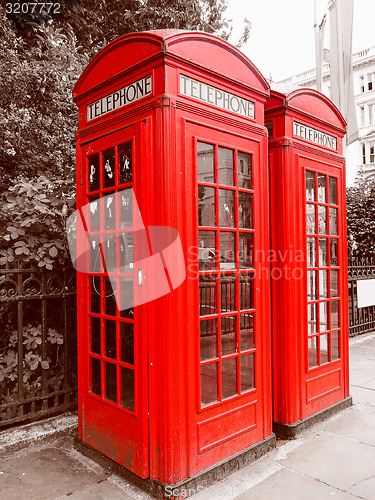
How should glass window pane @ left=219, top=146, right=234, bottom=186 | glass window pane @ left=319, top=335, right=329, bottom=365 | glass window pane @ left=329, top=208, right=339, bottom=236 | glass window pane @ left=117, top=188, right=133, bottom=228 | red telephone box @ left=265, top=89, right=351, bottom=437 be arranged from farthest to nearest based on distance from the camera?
glass window pane @ left=329, top=208, right=339, bottom=236 < glass window pane @ left=319, top=335, right=329, bottom=365 < red telephone box @ left=265, top=89, right=351, bottom=437 < glass window pane @ left=219, top=146, right=234, bottom=186 < glass window pane @ left=117, top=188, right=133, bottom=228

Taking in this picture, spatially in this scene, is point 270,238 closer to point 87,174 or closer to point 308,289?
point 308,289

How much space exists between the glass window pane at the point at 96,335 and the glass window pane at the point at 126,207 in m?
0.81

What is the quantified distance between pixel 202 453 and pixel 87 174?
2.15 metres

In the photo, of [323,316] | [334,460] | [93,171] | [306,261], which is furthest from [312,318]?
[93,171]

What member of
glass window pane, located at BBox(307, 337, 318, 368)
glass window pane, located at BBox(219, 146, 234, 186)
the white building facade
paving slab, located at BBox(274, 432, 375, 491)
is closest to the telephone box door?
glass window pane, located at BBox(219, 146, 234, 186)

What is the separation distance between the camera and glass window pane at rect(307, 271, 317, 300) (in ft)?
12.1

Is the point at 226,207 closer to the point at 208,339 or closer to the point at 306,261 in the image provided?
the point at 208,339

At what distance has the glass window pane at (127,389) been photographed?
9.04ft

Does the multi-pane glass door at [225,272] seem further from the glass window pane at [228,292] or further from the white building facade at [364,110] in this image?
the white building facade at [364,110]

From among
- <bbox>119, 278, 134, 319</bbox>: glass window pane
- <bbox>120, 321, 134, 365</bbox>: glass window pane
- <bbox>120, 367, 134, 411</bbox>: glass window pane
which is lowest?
<bbox>120, 367, 134, 411</bbox>: glass window pane

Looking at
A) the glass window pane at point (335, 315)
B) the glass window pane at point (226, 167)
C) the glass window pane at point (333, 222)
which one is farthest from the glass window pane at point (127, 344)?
the glass window pane at point (333, 222)

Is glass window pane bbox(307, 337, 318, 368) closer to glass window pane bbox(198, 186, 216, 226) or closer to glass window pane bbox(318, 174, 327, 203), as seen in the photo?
glass window pane bbox(318, 174, 327, 203)

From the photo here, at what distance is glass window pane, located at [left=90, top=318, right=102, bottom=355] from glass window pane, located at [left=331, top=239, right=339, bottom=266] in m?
2.34

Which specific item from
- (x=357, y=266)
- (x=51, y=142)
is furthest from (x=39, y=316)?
(x=357, y=266)
